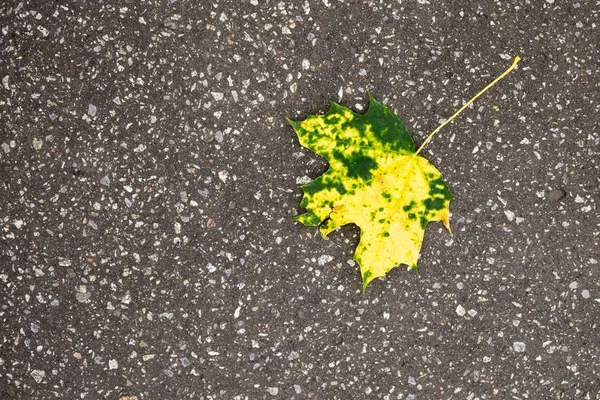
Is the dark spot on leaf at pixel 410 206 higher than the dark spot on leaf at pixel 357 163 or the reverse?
the reverse

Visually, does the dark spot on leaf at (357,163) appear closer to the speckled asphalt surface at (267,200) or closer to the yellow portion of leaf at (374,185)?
the yellow portion of leaf at (374,185)

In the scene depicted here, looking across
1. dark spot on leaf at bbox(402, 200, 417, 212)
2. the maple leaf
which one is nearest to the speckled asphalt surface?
the maple leaf

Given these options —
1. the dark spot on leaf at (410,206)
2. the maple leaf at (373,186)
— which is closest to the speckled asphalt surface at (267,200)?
the maple leaf at (373,186)

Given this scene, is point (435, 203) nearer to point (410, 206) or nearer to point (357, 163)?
point (410, 206)

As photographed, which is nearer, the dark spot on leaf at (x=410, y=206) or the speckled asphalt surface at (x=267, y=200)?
the dark spot on leaf at (x=410, y=206)

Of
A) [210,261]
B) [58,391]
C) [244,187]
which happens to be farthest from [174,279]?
[58,391]
